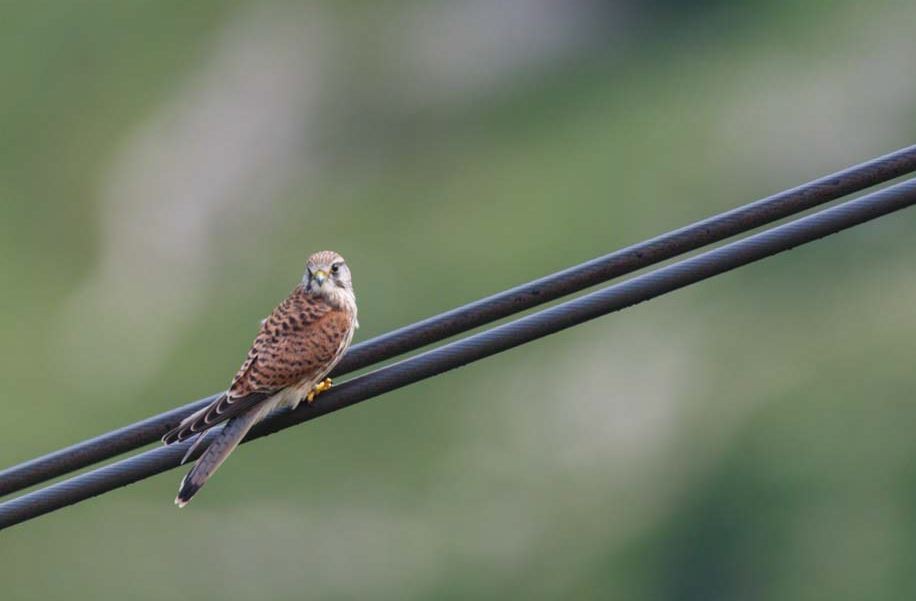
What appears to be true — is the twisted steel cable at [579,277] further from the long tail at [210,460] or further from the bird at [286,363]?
the long tail at [210,460]

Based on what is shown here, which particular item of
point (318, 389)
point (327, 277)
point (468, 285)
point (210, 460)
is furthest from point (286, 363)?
point (468, 285)

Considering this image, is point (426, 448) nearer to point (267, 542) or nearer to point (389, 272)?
point (267, 542)

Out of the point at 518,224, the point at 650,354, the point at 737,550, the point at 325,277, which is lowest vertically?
the point at 737,550

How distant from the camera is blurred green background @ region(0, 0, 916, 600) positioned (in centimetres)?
3041

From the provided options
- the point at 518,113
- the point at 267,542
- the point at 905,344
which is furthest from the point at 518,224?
the point at 267,542

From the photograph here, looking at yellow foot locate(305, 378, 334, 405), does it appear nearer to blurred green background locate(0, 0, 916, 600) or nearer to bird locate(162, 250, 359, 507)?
bird locate(162, 250, 359, 507)

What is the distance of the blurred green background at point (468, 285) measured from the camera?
30406 mm

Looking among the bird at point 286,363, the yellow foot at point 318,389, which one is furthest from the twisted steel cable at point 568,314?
the yellow foot at point 318,389

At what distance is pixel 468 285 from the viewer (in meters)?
38.3

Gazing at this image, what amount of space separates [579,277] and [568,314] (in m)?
0.14

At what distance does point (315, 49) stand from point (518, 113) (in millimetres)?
6119

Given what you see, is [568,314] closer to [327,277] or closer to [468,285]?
[327,277]

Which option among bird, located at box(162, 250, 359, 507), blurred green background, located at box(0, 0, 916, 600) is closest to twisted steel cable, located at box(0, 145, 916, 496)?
bird, located at box(162, 250, 359, 507)

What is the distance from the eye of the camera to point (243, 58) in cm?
4419
